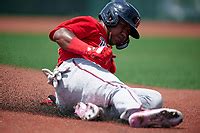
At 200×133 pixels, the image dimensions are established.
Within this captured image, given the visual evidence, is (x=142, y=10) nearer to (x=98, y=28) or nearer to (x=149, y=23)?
(x=149, y=23)

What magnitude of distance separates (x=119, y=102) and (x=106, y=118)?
14.2 inches

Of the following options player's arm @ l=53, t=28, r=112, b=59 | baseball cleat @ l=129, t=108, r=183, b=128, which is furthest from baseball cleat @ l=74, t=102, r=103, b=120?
player's arm @ l=53, t=28, r=112, b=59

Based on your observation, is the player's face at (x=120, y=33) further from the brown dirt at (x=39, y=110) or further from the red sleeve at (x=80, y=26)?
the brown dirt at (x=39, y=110)

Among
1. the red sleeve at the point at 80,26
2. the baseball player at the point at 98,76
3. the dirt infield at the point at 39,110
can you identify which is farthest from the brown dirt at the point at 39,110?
the red sleeve at the point at 80,26

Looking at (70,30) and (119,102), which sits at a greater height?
(70,30)

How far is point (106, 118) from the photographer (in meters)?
4.50

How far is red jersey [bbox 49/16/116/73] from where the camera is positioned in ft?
14.8

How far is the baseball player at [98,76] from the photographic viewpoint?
4.16 metres

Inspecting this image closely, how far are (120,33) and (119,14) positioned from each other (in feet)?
0.70

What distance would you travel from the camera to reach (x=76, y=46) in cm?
437

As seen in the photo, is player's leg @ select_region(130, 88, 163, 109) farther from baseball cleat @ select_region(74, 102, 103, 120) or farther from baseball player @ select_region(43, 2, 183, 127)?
baseball cleat @ select_region(74, 102, 103, 120)

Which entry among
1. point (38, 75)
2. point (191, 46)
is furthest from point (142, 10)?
point (38, 75)

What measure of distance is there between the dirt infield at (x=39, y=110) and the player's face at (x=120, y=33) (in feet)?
2.88

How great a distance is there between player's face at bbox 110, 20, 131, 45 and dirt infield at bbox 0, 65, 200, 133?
88cm
